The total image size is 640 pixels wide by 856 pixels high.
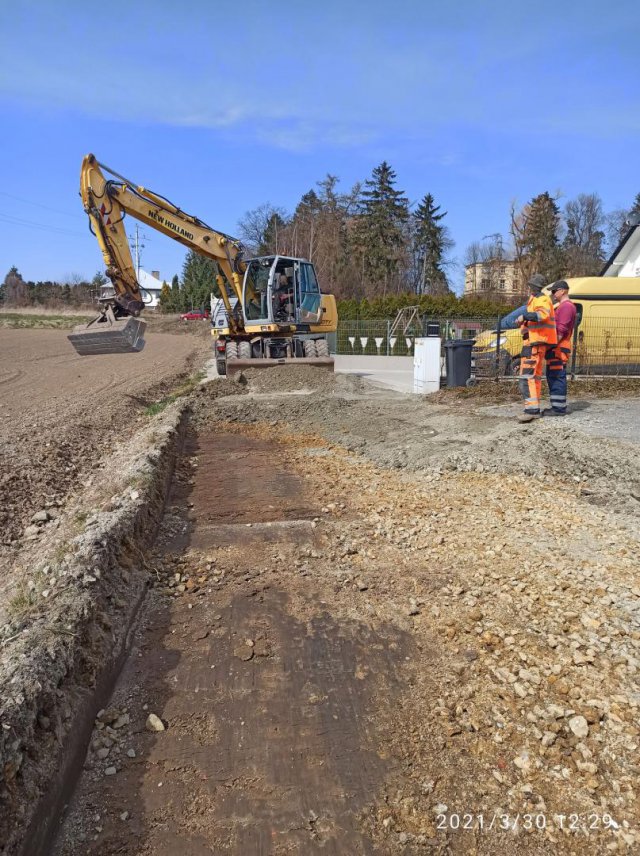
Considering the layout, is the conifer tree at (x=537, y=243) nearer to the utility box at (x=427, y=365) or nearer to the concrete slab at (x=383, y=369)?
the concrete slab at (x=383, y=369)

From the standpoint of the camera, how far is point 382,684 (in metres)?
3.03

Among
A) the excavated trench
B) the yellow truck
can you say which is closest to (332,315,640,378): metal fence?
the yellow truck

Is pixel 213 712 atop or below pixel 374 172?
below

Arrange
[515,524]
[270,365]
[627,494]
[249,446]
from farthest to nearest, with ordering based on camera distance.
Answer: [270,365]
[249,446]
[627,494]
[515,524]

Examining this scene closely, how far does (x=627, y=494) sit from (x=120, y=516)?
14.3ft

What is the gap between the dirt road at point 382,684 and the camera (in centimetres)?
225

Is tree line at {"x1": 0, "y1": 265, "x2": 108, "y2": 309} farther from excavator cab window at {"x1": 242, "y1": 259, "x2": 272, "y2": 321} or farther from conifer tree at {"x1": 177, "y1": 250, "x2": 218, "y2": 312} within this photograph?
excavator cab window at {"x1": 242, "y1": 259, "x2": 272, "y2": 321}

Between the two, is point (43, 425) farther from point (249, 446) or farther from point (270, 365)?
point (270, 365)

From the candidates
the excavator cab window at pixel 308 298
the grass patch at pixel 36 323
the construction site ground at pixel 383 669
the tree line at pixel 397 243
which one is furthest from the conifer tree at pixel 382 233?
the construction site ground at pixel 383 669

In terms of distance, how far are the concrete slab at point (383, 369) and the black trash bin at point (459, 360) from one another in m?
1.87

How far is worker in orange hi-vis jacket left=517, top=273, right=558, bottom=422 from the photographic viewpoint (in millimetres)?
8172

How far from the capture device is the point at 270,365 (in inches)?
623

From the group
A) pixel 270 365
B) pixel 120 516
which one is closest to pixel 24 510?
pixel 120 516
